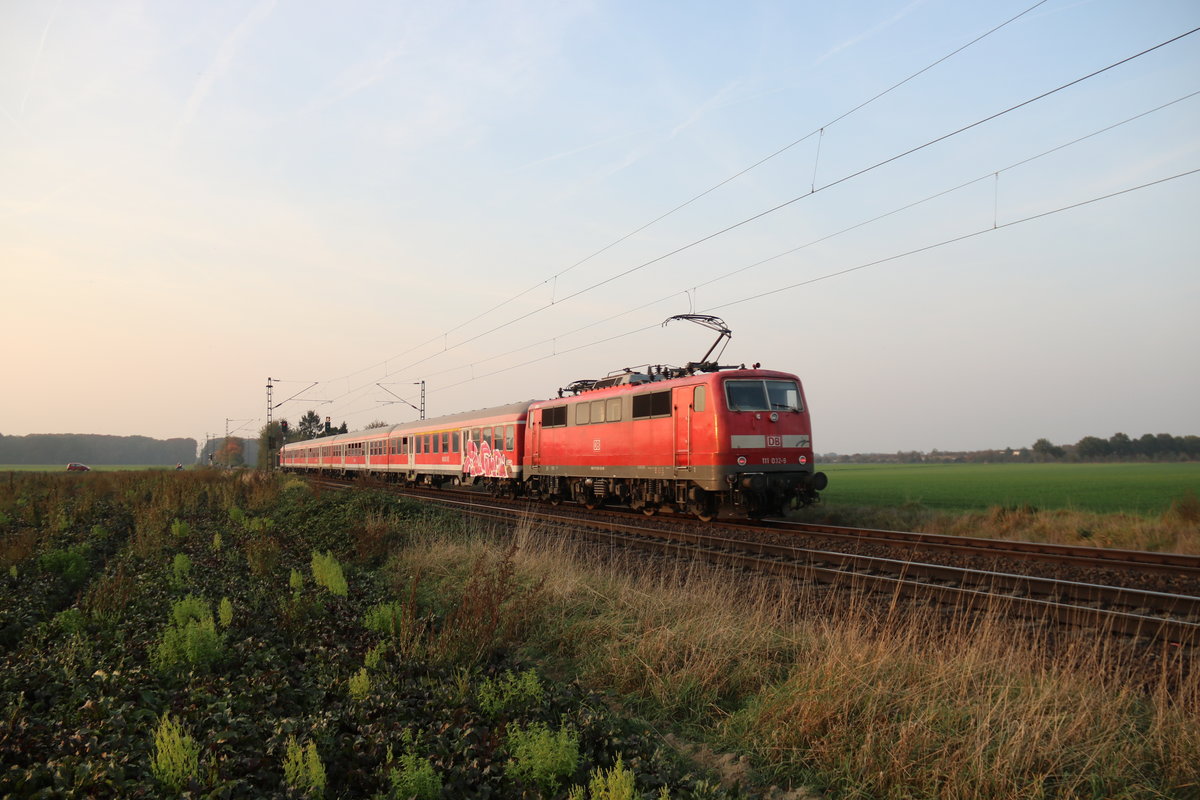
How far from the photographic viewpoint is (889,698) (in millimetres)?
4562

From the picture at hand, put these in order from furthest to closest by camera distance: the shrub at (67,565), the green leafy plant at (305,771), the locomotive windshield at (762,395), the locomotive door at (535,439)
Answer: the locomotive door at (535,439), the locomotive windshield at (762,395), the shrub at (67,565), the green leafy plant at (305,771)

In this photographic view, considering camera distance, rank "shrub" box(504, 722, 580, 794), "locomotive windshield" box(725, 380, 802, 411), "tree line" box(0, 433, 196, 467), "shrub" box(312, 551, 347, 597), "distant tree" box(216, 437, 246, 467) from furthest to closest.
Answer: "tree line" box(0, 433, 196, 467) → "distant tree" box(216, 437, 246, 467) → "locomotive windshield" box(725, 380, 802, 411) → "shrub" box(312, 551, 347, 597) → "shrub" box(504, 722, 580, 794)

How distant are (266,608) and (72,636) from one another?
1.68 metres

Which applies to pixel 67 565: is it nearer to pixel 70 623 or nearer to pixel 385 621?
pixel 70 623

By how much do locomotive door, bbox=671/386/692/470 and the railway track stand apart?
152cm

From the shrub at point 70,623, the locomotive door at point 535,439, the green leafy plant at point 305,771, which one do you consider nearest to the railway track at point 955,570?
the green leafy plant at point 305,771

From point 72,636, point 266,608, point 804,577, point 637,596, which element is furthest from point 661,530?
point 72,636

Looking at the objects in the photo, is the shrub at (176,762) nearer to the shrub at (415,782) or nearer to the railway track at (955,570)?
the shrub at (415,782)

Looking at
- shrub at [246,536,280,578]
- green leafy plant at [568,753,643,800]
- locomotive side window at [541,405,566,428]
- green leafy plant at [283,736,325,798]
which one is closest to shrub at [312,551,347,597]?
shrub at [246,536,280,578]

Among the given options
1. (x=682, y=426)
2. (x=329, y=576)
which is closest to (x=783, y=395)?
(x=682, y=426)

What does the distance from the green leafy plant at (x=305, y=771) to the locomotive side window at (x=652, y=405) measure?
45.1 feet

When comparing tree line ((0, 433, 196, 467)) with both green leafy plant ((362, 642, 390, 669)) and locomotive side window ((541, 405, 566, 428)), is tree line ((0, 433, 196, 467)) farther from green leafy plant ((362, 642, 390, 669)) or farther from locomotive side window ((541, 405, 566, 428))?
green leafy plant ((362, 642, 390, 669))

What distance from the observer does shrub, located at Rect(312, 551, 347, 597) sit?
809 centimetres

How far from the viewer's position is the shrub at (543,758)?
3773 mm
